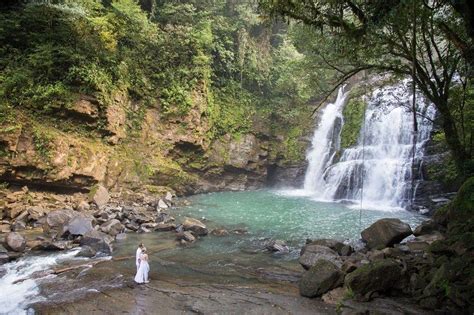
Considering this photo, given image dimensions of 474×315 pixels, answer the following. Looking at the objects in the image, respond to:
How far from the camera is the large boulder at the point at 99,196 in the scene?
17.1m

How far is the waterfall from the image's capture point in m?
20.4

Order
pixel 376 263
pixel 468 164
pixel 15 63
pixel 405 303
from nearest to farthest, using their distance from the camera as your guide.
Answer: pixel 405 303, pixel 376 263, pixel 468 164, pixel 15 63

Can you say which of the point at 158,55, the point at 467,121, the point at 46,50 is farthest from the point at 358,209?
the point at 46,50

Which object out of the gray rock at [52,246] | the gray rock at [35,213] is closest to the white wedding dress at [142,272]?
the gray rock at [52,246]

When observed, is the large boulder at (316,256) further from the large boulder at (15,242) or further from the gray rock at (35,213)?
the gray rock at (35,213)

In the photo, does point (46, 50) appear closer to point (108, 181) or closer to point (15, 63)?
point (15, 63)

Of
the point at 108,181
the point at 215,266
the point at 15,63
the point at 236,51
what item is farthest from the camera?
the point at 236,51

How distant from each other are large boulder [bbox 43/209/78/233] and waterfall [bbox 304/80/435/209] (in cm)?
1537

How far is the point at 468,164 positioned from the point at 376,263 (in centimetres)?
374

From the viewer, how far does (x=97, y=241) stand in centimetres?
1250

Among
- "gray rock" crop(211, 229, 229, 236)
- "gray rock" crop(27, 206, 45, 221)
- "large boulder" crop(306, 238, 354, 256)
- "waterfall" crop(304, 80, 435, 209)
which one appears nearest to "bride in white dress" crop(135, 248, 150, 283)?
"gray rock" crop(211, 229, 229, 236)

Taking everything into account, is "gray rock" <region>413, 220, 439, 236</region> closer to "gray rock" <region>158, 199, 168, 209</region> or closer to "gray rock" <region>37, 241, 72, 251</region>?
"gray rock" <region>37, 241, 72, 251</region>

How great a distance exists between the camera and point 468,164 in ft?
30.0

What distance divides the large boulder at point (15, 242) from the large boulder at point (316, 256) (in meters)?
9.03
